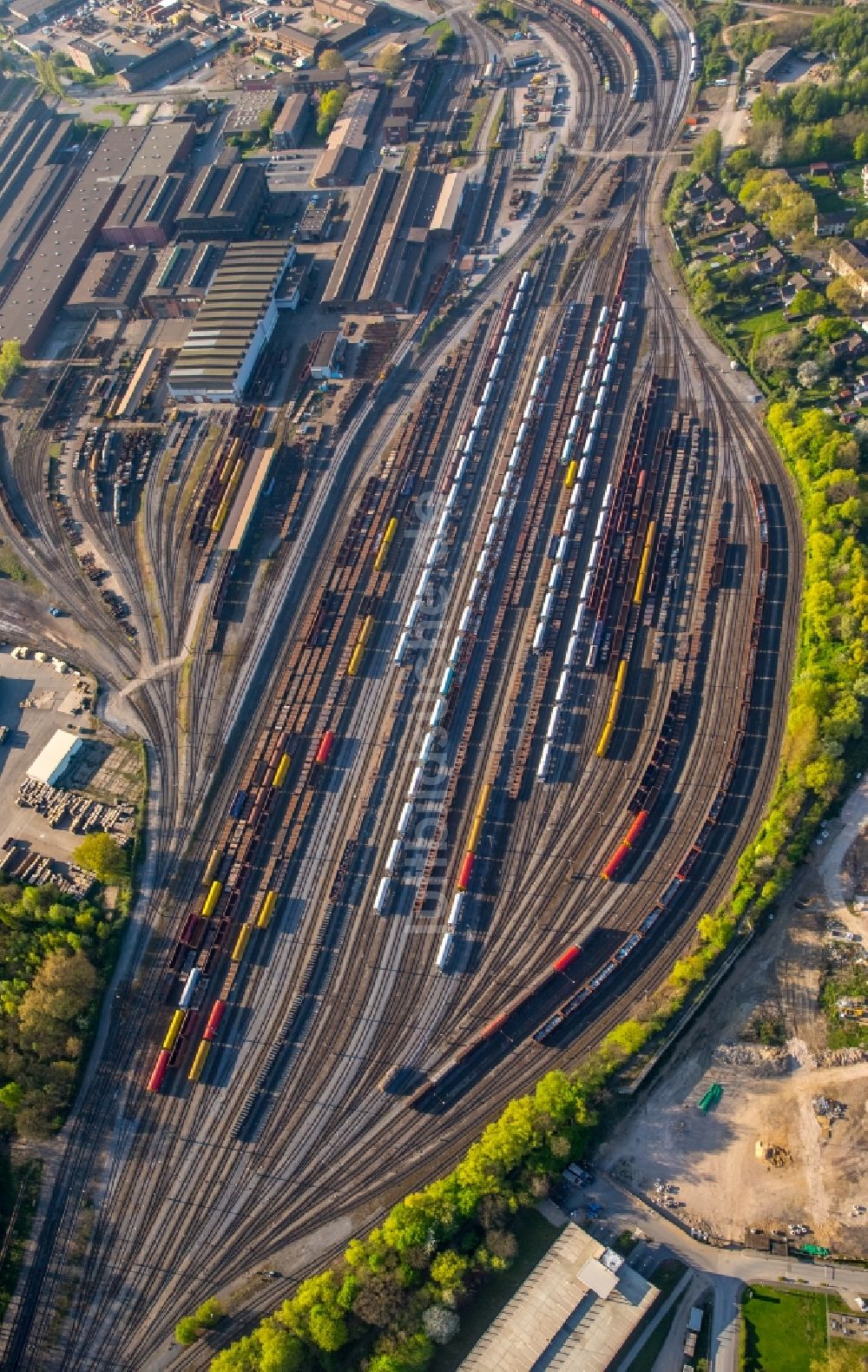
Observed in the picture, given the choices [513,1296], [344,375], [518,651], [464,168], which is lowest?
[513,1296]

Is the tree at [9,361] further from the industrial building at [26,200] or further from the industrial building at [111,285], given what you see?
the industrial building at [26,200]

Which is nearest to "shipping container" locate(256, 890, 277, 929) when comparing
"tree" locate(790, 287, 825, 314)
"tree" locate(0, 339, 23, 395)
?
"tree" locate(0, 339, 23, 395)

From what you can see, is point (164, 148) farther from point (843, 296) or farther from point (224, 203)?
point (843, 296)

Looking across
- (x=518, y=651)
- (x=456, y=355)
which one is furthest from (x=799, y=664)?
(x=456, y=355)

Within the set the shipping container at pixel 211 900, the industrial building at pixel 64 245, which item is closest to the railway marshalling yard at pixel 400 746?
the shipping container at pixel 211 900

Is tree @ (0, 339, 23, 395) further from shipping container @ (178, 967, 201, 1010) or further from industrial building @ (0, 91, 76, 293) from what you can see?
shipping container @ (178, 967, 201, 1010)

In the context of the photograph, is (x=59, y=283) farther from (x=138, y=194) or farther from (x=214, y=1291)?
(x=214, y=1291)

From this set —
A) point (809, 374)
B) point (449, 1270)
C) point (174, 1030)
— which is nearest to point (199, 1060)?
point (174, 1030)
